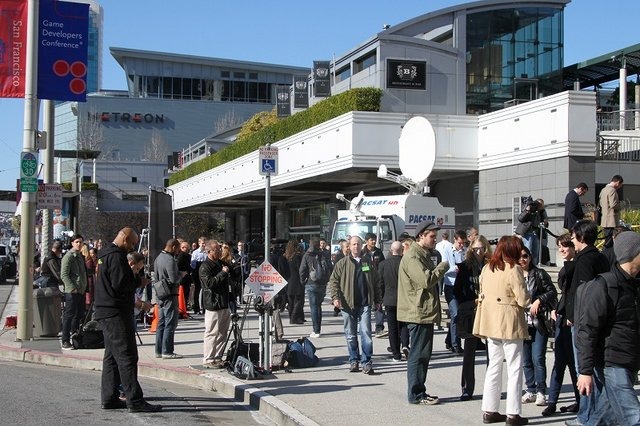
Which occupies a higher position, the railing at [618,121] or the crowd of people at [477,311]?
the railing at [618,121]

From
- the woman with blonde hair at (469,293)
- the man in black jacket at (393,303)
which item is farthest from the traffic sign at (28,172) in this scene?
the woman with blonde hair at (469,293)

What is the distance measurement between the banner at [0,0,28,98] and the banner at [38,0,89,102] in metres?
0.33

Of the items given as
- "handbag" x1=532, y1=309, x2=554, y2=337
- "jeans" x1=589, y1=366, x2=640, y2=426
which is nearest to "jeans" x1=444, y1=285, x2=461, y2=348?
"handbag" x1=532, y1=309, x2=554, y2=337

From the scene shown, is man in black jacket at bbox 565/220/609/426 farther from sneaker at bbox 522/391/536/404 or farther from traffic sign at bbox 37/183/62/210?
traffic sign at bbox 37/183/62/210

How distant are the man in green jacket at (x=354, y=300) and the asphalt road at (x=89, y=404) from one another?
6.69ft

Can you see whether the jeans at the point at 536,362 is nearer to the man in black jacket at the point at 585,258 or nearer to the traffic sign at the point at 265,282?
the man in black jacket at the point at 585,258

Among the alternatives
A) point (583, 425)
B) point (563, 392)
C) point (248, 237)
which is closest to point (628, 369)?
point (583, 425)

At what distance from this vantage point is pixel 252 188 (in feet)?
A: 129

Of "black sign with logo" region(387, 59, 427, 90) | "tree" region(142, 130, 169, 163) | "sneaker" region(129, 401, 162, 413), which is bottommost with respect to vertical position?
"sneaker" region(129, 401, 162, 413)

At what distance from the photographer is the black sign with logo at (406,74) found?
27.8m

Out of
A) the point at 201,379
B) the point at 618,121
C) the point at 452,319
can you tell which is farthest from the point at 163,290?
the point at 618,121

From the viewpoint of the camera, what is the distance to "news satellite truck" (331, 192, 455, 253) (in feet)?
70.9

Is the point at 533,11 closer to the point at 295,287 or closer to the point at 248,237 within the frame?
the point at 295,287

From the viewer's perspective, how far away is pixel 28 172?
1511 cm
